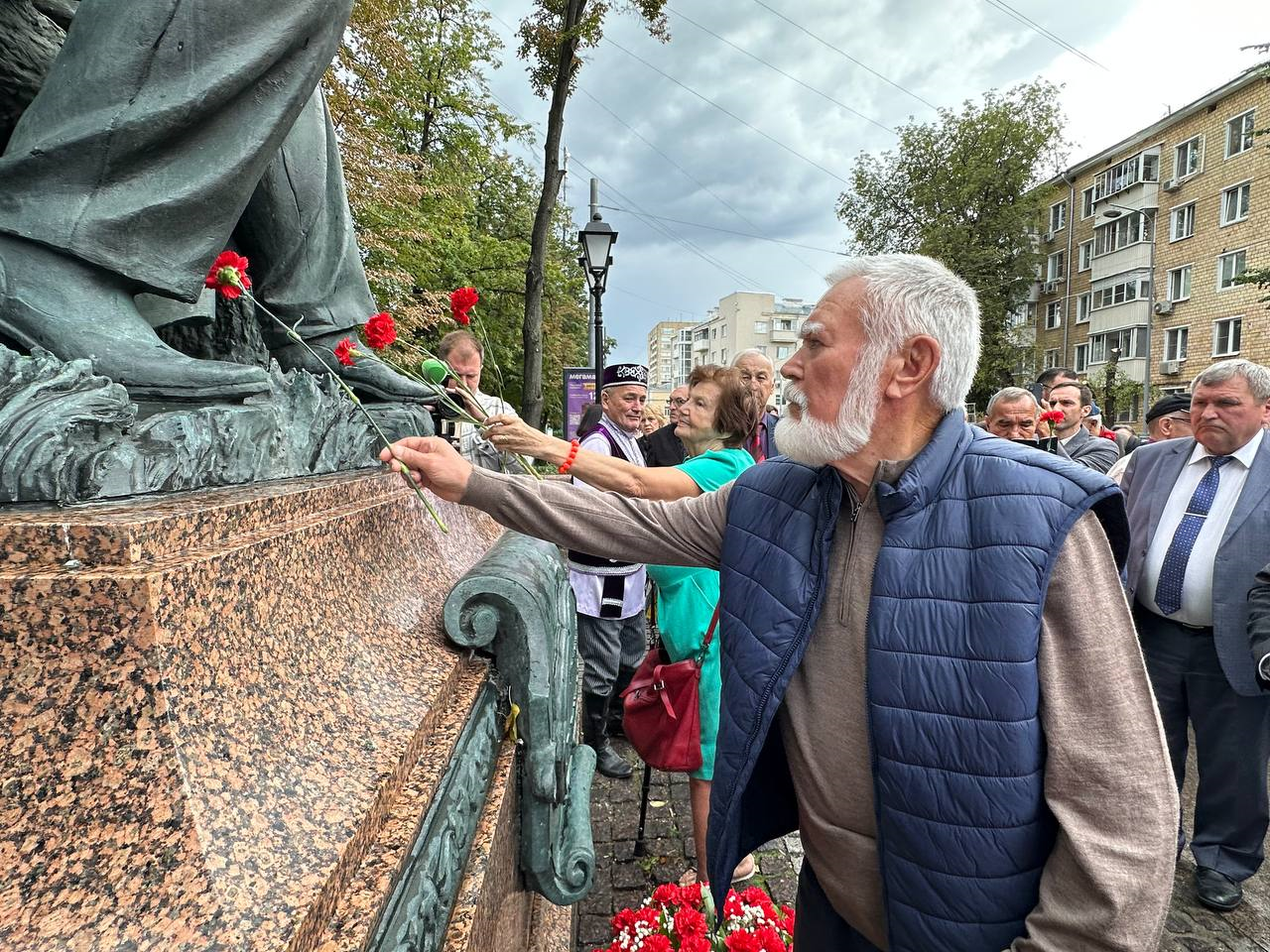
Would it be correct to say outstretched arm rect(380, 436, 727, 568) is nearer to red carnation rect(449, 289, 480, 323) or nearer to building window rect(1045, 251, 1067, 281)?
red carnation rect(449, 289, 480, 323)

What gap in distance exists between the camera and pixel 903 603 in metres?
1.32

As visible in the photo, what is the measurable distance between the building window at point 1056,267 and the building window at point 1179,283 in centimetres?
676

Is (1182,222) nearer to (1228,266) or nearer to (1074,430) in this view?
(1228,266)

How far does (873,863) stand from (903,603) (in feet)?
1.83

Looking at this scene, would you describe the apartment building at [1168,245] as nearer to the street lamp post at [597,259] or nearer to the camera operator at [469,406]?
the street lamp post at [597,259]

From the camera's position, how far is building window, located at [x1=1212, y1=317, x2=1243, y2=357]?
26.3 m

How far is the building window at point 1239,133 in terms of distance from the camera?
1014 inches

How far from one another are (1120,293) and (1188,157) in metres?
5.76

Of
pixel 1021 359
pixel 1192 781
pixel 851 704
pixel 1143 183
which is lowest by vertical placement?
pixel 1192 781

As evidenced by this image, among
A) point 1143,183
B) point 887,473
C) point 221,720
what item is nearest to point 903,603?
point 887,473

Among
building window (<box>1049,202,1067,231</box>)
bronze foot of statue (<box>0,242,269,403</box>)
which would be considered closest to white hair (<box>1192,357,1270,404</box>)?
bronze foot of statue (<box>0,242,269,403</box>)

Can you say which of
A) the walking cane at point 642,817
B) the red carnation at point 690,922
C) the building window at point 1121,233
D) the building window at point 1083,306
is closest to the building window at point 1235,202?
the building window at point 1121,233

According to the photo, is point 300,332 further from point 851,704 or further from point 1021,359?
point 1021,359

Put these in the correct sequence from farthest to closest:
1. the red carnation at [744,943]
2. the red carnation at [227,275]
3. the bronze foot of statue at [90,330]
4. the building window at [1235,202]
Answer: the building window at [1235,202] < the red carnation at [744,943] < the red carnation at [227,275] < the bronze foot of statue at [90,330]
